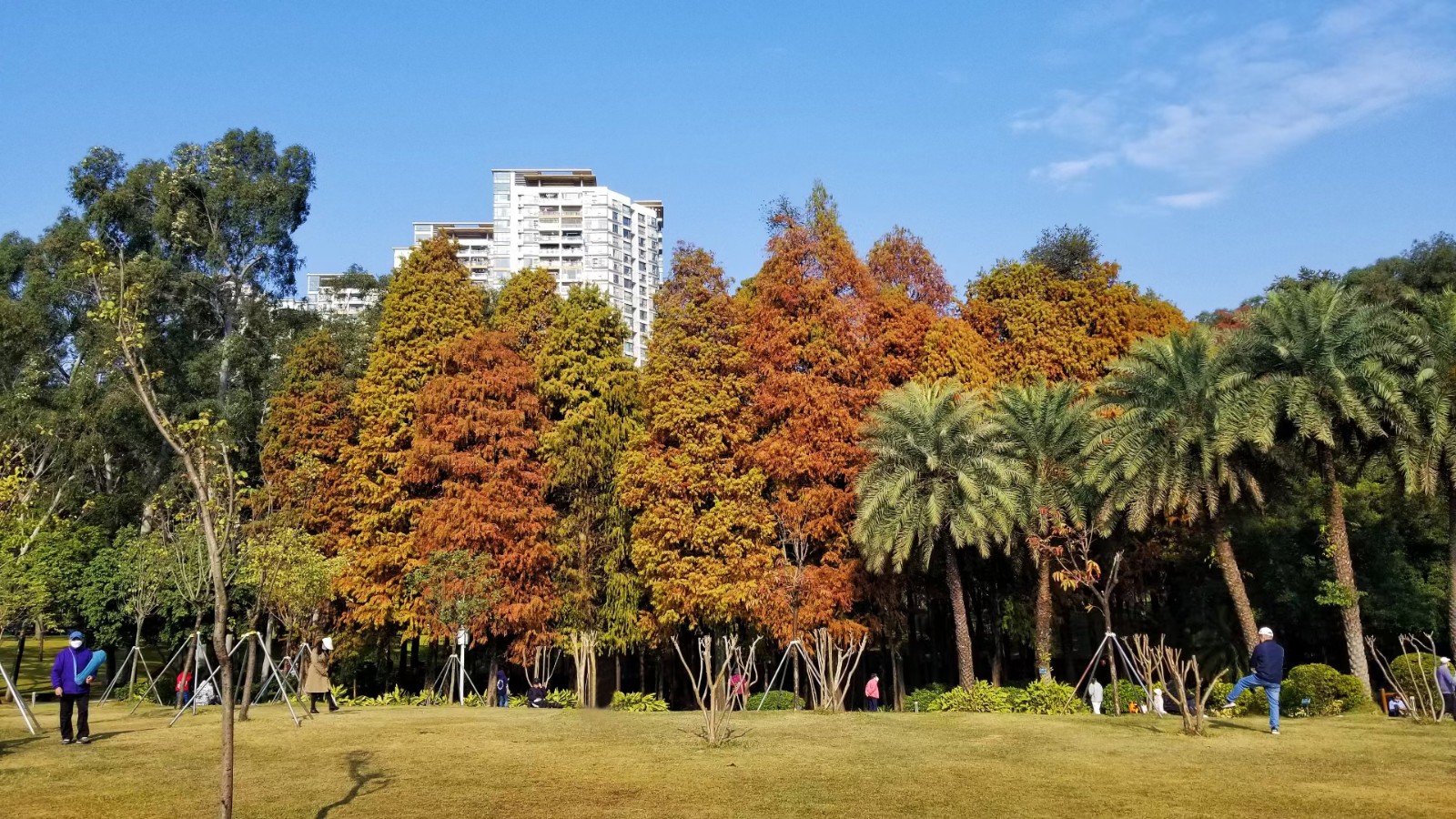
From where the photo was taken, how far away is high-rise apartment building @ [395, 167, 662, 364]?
12381cm

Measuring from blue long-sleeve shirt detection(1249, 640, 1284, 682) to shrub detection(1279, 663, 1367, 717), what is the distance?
7080mm

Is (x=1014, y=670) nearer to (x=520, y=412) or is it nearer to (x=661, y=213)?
(x=520, y=412)

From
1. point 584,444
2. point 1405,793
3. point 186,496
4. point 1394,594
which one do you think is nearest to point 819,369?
point 584,444

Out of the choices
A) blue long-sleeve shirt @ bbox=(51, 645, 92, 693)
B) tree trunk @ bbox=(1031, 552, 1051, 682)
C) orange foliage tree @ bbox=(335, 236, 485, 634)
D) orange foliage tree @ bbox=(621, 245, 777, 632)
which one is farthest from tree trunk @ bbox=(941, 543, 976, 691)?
blue long-sleeve shirt @ bbox=(51, 645, 92, 693)

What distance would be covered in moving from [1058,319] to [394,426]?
82.0ft

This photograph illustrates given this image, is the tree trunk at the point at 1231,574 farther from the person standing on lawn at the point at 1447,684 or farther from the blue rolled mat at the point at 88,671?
the blue rolled mat at the point at 88,671

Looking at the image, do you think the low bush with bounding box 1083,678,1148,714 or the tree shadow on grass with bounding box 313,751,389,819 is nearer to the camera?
the tree shadow on grass with bounding box 313,751,389,819

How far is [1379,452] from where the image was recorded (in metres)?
28.4

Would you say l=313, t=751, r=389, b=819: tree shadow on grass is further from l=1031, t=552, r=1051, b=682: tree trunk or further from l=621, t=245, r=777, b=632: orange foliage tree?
l=1031, t=552, r=1051, b=682: tree trunk

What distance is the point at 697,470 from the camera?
3403 centimetres

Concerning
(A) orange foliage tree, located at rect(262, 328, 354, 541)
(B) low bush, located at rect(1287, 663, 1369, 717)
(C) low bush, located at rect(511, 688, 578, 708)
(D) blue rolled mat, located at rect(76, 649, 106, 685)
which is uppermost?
(A) orange foliage tree, located at rect(262, 328, 354, 541)

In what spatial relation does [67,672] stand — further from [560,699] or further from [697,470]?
[697,470]

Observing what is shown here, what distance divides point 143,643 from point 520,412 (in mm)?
15133

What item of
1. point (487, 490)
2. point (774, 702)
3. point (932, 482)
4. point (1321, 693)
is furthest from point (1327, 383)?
point (487, 490)
